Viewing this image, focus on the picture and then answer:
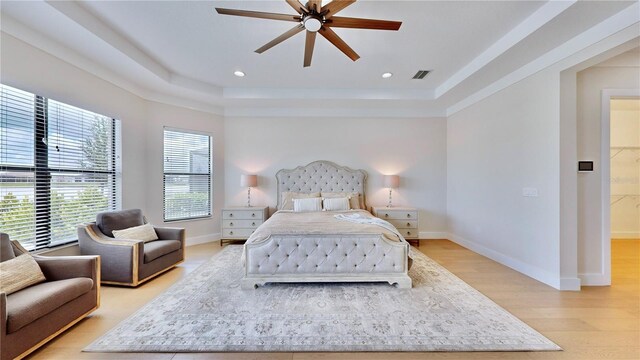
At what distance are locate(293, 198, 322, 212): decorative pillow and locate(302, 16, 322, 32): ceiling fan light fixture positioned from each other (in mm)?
3043

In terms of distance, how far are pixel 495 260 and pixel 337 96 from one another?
3.94 metres

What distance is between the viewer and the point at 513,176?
3656mm

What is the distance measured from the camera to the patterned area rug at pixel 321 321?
1939mm

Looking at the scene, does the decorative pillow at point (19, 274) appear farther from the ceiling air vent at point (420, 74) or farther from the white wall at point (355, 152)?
the ceiling air vent at point (420, 74)

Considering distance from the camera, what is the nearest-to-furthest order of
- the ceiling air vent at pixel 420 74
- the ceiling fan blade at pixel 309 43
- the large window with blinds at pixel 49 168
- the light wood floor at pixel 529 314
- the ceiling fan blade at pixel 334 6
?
the light wood floor at pixel 529 314 → the ceiling fan blade at pixel 334 6 → the ceiling fan blade at pixel 309 43 → the large window with blinds at pixel 49 168 → the ceiling air vent at pixel 420 74

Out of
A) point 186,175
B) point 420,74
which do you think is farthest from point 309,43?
point 186,175

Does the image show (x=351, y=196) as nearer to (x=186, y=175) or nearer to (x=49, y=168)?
(x=186, y=175)

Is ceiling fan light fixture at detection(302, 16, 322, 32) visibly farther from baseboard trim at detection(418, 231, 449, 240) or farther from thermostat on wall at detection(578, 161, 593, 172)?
baseboard trim at detection(418, 231, 449, 240)

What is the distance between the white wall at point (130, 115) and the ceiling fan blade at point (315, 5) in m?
3.15

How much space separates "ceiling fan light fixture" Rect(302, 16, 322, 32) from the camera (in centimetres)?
219

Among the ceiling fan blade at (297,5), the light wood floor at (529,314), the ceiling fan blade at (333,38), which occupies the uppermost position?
the ceiling fan blade at (297,5)

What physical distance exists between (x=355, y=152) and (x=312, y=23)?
11.2 ft

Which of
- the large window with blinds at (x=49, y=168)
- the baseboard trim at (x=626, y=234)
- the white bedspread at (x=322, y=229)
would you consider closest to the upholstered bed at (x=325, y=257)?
the white bedspread at (x=322, y=229)

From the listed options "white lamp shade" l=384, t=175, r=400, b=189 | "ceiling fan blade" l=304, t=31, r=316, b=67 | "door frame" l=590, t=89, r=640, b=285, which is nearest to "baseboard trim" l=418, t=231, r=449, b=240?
"white lamp shade" l=384, t=175, r=400, b=189
